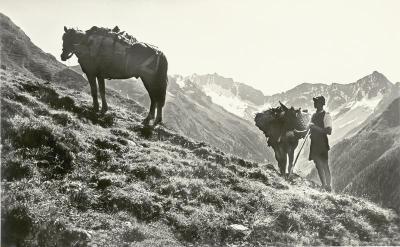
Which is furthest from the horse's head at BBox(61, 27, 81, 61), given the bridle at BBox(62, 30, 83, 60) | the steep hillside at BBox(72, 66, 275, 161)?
the steep hillside at BBox(72, 66, 275, 161)

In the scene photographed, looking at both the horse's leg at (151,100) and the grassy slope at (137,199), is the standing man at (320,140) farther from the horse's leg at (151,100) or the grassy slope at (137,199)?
the horse's leg at (151,100)

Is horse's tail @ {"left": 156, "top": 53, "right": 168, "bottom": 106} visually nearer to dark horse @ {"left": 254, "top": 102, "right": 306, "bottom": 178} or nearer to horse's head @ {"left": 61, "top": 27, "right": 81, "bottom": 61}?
horse's head @ {"left": 61, "top": 27, "right": 81, "bottom": 61}

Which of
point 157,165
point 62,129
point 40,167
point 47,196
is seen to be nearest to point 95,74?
point 62,129

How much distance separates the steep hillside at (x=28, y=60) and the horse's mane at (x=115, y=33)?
1900 cm

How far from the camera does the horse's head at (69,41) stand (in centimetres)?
1587

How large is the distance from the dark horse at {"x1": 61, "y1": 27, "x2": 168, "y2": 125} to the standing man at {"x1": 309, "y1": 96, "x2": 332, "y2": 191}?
197 inches

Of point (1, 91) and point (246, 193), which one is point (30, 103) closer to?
point (1, 91)

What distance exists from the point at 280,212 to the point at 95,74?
27.3 ft

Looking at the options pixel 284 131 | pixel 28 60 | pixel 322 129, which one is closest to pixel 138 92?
pixel 28 60

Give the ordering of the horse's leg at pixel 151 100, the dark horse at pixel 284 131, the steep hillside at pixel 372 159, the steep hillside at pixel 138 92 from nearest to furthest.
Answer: the horse's leg at pixel 151 100 → the dark horse at pixel 284 131 → the steep hillside at pixel 138 92 → the steep hillside at pixel 372 159

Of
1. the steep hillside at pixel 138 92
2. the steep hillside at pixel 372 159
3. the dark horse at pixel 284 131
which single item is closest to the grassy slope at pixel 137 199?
the dark horse at pixel 284 131

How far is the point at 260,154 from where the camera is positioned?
534 ft

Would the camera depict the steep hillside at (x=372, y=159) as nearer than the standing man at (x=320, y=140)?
No

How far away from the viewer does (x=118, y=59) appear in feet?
51.1
